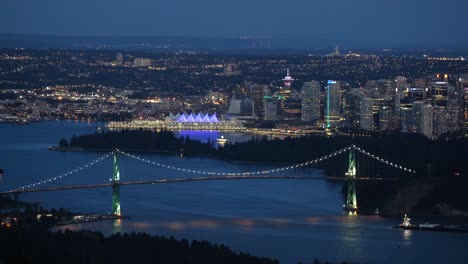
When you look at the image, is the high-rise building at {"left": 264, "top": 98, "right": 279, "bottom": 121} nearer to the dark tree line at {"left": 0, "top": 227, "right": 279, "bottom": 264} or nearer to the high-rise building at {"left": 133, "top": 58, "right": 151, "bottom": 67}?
the high-rise building at {"left": 133, "top": 58, "right": 151, "bottom": 67}

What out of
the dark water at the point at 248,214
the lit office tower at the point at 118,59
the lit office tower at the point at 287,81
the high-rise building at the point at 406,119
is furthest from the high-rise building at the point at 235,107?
the lit office tower at the point at 118,59

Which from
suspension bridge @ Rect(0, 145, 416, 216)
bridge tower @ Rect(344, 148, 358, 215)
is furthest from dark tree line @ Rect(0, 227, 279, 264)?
A: bridge tower @ Rect(344, 148, 358, 215)

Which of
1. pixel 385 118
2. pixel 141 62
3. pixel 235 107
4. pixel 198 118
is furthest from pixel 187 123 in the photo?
pixel 141 62

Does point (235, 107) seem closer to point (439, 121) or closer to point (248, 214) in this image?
point (439, 121)

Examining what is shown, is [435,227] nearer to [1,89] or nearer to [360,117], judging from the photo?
[360,117]

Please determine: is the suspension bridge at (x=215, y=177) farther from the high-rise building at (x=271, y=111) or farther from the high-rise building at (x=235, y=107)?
the high-rise building at (x=235, y=107)

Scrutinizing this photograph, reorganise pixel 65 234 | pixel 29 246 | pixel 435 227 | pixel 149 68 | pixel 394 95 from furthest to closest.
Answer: pixel 149 68, pixel 394 95, pixel 435 227, pixel 65 234, pixel 29 246

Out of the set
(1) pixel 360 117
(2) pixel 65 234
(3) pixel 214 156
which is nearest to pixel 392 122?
(1) pixel 360 117
